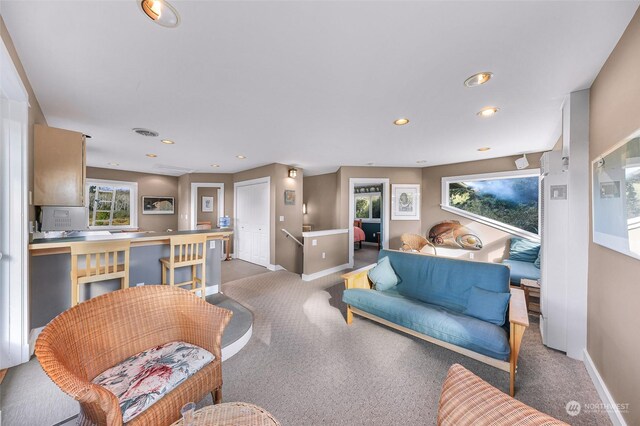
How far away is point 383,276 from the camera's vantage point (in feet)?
9.12

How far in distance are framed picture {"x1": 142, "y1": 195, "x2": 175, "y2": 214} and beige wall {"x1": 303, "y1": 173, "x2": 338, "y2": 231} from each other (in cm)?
400

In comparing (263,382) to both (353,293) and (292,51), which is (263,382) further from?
(292,51)

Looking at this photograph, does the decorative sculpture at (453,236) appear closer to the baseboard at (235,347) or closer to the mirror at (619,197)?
the mirror at (619,197)

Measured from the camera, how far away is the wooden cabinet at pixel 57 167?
219cm

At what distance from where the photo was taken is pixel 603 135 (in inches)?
67.7

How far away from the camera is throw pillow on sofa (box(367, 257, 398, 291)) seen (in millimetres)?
2758

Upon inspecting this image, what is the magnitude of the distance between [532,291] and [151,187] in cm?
847

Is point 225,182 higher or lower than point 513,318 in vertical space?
higher

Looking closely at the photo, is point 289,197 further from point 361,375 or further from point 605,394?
point 605,394

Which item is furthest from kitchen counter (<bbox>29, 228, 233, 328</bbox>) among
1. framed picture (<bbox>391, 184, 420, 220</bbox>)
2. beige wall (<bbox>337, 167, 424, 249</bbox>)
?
framed picture (<bbox>391, 184, 420, 220</bbox>)

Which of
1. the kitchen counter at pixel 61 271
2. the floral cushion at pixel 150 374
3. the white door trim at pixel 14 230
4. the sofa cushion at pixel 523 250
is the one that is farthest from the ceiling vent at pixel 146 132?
the sofa cushion at pixel 523 250

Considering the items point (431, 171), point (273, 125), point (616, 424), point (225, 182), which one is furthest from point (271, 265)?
point (616, 424)

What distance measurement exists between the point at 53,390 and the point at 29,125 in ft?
7.15

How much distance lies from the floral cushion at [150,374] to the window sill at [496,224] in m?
5.16
